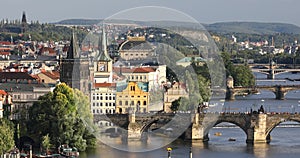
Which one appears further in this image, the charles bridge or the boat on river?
the charles bridge

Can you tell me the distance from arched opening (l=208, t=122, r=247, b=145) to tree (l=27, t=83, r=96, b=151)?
447 centimetres

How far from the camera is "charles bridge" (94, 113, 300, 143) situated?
35375 millimetres

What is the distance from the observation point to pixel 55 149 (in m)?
31.9

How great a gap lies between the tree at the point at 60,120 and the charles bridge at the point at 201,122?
208 cm

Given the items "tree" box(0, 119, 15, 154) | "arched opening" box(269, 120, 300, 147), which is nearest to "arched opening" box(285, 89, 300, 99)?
"arched opening" box(269, 120, 300, 147)

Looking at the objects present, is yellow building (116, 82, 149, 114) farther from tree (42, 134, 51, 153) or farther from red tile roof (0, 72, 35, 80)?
tree (42, 134, 51, 153)

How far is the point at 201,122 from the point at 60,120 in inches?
218

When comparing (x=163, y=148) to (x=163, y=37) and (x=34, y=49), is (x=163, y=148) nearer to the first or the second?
(x=163, y=37)

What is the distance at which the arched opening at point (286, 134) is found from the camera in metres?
34.6

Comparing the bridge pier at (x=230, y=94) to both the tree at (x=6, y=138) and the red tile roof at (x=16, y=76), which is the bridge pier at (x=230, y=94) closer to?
the red tile roof at (x=16, y=76)

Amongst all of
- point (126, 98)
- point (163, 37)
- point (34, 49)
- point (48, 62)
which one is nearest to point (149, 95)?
point (126, 98)

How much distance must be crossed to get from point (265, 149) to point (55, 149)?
6.67 metres

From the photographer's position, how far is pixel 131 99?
40.8 m

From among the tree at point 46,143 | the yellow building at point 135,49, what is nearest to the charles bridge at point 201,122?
the tree at point 46,143
